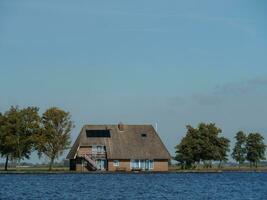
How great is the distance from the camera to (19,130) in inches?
3445

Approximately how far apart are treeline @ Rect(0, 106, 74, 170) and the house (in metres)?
2.45

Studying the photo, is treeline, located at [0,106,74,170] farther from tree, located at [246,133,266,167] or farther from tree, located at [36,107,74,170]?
tree, located at [246,133,266,167]

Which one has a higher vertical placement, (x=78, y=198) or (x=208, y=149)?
(x=208, y=149)

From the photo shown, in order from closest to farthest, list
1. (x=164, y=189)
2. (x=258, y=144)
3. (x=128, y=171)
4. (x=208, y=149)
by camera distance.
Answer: (x=164, y=189), (x=128, y=171), (x=208, y=149), (x=258, y=144)

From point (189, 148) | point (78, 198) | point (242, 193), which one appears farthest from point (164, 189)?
point (189, 148)

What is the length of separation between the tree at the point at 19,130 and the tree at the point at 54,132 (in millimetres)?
1244

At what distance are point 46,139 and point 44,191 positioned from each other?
136 ft

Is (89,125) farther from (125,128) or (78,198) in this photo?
(78,198)

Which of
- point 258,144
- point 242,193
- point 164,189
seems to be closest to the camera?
point 242,193

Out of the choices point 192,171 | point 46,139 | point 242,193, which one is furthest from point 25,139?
point 242,193

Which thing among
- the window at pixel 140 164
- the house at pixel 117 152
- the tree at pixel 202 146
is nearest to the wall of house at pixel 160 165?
the house at pixel 117 152

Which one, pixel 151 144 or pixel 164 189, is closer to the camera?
pixel 164 189

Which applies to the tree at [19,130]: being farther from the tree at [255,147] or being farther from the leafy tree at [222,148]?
the tree at [255,147]

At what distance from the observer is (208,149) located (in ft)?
301
